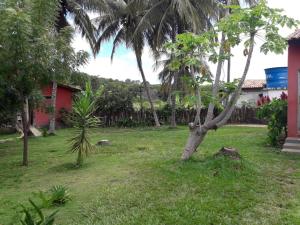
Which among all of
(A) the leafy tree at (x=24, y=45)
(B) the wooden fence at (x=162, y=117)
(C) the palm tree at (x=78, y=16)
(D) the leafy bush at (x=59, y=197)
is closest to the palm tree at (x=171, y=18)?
(C) the palm tree at (x=78, y=16)

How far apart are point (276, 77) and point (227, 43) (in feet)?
47.4

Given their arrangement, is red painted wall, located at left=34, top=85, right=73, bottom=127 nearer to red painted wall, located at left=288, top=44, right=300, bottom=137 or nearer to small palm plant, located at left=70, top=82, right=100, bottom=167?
small palm plant, located at left=70, top=82, right=100, bottom=167

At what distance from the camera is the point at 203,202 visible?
227 inches

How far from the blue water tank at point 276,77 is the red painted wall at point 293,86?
9996 millimetres

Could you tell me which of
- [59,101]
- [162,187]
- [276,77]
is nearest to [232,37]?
[162,187]

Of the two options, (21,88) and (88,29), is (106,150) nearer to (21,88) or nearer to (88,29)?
(21,88)

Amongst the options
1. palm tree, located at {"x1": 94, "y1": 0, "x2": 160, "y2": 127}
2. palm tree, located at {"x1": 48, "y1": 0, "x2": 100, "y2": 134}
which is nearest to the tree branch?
palm tree, located at {"x1": 48, "y1": 0, "x2": 100, "y2": 134}

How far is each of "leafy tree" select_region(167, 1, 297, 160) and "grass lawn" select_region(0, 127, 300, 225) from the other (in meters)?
1.18

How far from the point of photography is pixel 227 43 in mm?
7941

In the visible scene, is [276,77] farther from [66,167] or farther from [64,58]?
[66,167]

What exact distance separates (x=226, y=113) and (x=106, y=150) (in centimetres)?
435

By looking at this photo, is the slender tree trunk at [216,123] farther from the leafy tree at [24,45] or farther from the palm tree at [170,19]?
the palm tree at [170,19]

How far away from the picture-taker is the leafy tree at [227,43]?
290 inches

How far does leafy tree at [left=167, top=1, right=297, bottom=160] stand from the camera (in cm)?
738
